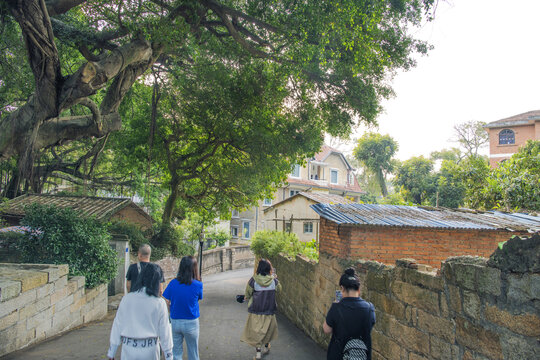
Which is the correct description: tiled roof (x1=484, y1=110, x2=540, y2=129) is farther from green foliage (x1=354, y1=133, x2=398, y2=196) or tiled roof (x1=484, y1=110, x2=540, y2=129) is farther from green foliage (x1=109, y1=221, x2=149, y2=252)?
green foliage (x1=109, y1=221, x2=149, y2=252)

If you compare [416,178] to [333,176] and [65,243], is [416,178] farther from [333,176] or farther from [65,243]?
[65,243]

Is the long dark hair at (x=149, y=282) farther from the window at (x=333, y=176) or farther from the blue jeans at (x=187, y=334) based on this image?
the window at (x=333, y=176)

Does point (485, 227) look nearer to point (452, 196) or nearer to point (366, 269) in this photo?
point (366, 269)

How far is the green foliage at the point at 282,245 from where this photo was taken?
461 inches

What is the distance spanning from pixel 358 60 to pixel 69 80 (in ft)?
20.7

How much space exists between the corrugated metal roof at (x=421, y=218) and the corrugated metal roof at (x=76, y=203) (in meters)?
8.76

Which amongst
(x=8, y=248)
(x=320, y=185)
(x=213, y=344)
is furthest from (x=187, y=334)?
(x=320, y=185)

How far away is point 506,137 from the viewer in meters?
31.3

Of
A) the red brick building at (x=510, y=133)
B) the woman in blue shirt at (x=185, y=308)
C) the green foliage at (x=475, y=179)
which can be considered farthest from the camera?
the red brick building at (x=510, y=133)

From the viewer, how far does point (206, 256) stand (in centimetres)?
2598

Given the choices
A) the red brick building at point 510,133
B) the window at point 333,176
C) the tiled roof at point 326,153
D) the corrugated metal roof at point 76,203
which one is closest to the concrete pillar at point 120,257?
the corrugated metal roof at point 76,203

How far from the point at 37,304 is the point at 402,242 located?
7.11 m

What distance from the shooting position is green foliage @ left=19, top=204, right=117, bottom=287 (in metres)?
9.44

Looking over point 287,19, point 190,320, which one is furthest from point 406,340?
point 287,19
